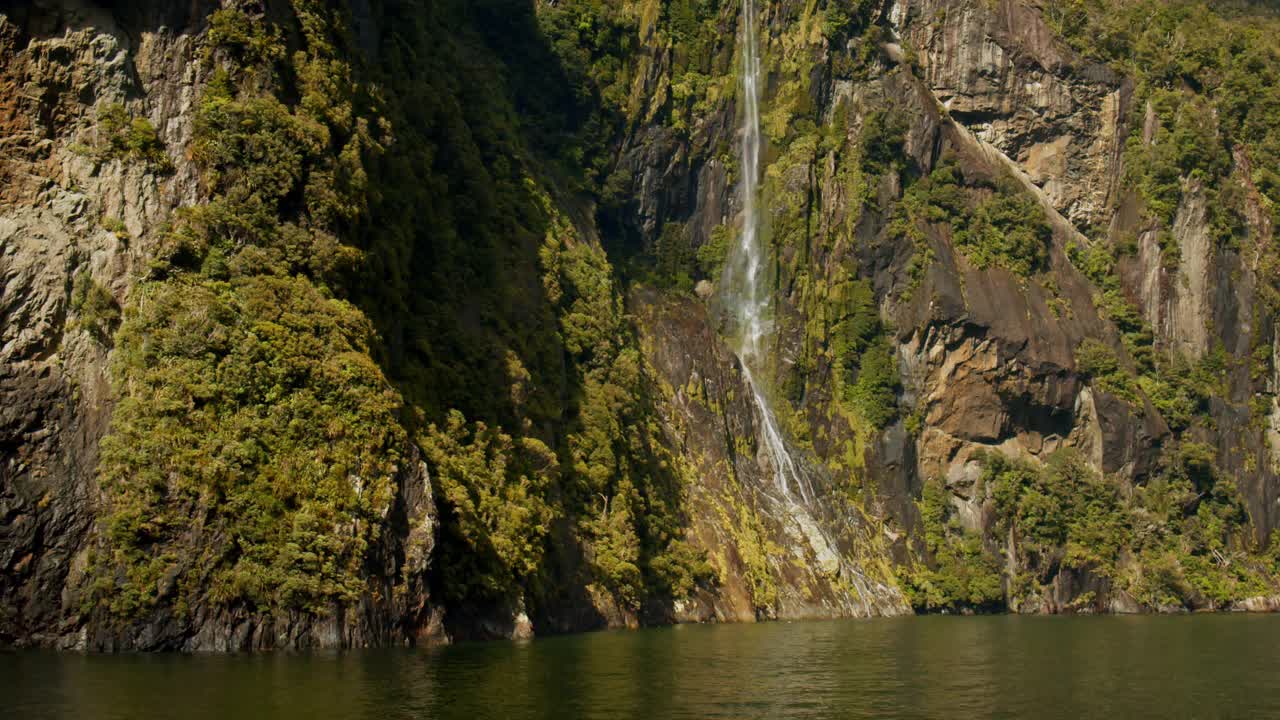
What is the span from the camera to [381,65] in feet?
195

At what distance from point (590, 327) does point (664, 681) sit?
1540 inches

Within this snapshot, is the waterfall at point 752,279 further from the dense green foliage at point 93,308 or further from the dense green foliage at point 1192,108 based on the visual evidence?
the dense green foliage at point 93,308

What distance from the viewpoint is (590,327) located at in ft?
234

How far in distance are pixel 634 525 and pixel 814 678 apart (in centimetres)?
2985

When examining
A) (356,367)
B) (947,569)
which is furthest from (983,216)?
(356,367)

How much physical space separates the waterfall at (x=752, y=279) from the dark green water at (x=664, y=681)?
36.7 m

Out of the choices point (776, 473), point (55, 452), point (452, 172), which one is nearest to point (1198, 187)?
point (776, 473)

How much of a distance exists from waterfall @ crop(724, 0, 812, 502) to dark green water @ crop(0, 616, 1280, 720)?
1446 inches

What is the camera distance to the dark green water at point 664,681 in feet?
88.6

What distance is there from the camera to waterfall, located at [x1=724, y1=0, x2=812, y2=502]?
86.3 meters

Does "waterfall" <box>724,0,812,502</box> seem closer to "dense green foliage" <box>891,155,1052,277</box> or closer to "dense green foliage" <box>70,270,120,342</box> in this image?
"dense green foliage" <box>891,155,1052,277</box>

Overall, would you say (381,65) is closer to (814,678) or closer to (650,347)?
(650,347)

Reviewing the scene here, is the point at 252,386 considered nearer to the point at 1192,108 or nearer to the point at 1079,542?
the point at 1079,542

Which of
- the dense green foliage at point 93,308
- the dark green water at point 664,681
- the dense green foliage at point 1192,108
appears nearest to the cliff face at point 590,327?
the dense green foliage at point 93,308
